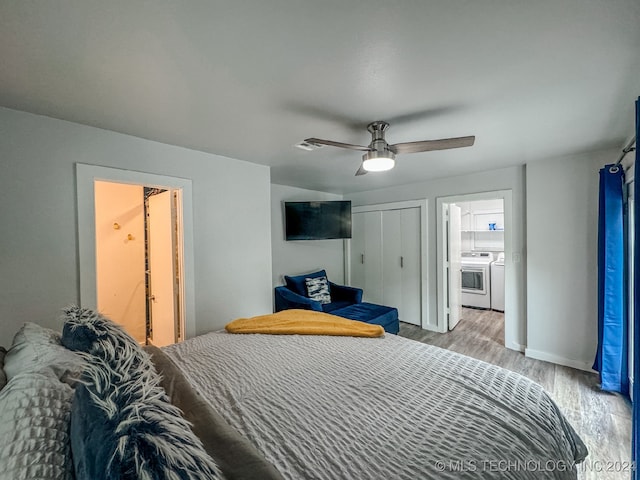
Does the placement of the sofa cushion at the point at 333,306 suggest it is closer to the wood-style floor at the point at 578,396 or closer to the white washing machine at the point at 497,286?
the wood-style floor at the point at 578,396

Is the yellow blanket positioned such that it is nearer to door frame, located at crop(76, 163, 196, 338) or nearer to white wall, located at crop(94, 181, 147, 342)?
door frame, located at crop(76, 163, 196, 338)

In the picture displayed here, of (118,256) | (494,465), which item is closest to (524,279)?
(494,465)

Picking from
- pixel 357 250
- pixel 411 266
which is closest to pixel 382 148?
pixel 411 266

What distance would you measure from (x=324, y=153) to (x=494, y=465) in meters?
2.48

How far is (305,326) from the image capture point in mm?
2043

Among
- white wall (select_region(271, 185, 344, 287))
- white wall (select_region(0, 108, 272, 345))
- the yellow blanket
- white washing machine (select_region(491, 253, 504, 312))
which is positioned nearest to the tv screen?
white wall (select_region(271, 185, 344, 287))

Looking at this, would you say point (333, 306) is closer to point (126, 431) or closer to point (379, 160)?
point (379, 160)

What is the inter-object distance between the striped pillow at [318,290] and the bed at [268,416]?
2490 mm

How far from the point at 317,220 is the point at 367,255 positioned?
129 centimetres

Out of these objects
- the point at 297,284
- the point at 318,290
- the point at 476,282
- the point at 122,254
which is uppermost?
the point at 122,254

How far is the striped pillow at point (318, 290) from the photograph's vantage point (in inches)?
161

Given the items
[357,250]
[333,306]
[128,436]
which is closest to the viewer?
[128,436]

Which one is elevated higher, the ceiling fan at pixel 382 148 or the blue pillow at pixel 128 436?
the ceiling fan at pixel 382 148

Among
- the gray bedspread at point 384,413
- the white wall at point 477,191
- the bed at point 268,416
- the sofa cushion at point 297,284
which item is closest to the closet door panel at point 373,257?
the white wall at point 477,191
